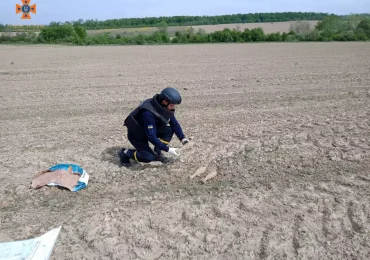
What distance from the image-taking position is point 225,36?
57.2 metres

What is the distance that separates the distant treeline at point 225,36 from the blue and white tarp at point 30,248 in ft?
169

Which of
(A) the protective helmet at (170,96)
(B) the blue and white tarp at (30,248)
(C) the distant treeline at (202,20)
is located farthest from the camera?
(C) the distant treeline at (202,20)

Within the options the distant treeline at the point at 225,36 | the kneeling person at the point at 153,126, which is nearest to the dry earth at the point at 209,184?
the kneeling person at the point at 153,126

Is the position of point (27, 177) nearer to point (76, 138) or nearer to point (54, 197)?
point (54, 197)

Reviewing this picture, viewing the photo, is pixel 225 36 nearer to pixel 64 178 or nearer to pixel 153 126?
pixel 153 126

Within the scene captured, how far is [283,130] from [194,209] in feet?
11.2

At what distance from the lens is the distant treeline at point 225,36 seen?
176 feet

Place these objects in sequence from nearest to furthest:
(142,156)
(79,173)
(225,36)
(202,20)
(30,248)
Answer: (30,248), (79,173), (142,156), (225,36), (202,20)

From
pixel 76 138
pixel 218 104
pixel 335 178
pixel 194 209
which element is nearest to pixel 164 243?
pixel 194 209

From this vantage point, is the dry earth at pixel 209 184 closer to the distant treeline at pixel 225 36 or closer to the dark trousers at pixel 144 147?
the dark trousers at pixel 144 147

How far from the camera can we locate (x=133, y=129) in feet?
19.2

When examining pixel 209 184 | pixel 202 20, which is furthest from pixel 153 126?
pixel 202 20

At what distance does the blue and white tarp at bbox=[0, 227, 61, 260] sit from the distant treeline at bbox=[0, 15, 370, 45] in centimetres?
5151

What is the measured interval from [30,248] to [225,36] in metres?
56.1
